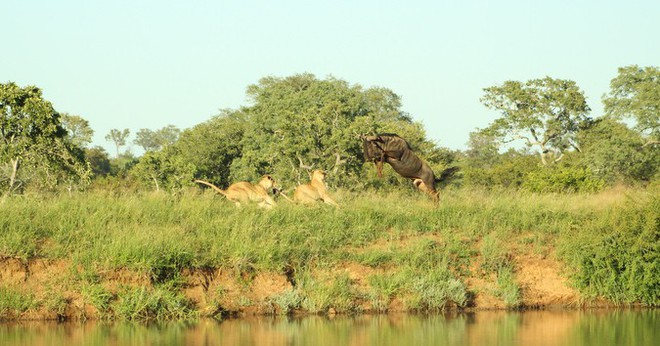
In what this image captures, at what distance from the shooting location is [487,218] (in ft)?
63.6

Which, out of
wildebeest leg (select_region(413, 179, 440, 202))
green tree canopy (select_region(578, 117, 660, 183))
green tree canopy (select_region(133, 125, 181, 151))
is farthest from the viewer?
green tree canopy (select_region(133, 125, 181, 151))

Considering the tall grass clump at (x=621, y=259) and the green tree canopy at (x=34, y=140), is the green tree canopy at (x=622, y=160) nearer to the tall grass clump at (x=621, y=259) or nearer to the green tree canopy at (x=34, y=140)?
the green tree canopy at (x=34, y=140)

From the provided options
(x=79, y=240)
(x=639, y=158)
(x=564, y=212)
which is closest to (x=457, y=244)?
(x=564, y=212)

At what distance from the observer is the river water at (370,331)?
559 inches

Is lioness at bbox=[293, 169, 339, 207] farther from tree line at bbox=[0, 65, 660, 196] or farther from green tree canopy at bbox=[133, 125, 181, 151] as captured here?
green tree canopy at bbox=[133, 125, 181, 151]

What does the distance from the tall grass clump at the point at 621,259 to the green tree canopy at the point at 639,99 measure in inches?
1053

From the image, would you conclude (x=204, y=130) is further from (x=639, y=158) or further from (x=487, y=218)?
(x=487, y=218)

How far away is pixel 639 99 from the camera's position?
4719 centimetres

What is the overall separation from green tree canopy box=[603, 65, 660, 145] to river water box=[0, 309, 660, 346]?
96.5 ft

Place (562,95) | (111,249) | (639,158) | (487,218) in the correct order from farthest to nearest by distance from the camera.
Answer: (562,95), (639,158), (487,218), (111,249)

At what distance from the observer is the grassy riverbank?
53.9 feet

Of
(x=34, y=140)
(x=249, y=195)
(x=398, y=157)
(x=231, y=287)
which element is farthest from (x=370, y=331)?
(x=34, y=140)

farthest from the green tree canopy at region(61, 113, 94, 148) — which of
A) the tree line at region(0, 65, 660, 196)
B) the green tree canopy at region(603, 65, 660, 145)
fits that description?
the green tree canopy at region(603, 65, 660, 145)

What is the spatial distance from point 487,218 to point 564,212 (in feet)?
5.34
